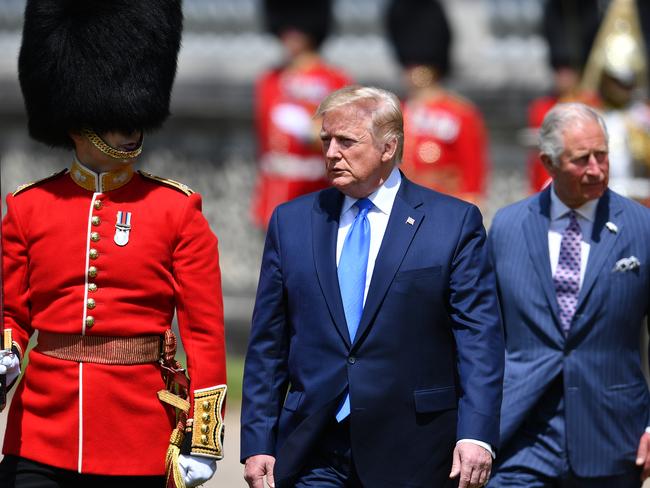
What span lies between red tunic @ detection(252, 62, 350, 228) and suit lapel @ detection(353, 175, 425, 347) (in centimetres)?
547

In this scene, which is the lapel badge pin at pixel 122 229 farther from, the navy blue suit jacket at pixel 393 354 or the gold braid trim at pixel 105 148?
the navy blue suit jacket at pixel 393 354

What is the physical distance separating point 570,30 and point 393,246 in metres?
7.04

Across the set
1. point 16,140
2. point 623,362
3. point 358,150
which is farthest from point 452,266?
point 16,140

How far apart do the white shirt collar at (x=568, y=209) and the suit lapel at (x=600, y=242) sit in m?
0.02

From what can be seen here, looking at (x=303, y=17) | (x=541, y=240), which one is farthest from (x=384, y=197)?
(x=303, y=17)

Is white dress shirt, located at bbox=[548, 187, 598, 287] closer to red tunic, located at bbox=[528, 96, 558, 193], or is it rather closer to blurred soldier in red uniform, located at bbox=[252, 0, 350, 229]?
red tunic, located at bbox=[528, 96, 558, 193]

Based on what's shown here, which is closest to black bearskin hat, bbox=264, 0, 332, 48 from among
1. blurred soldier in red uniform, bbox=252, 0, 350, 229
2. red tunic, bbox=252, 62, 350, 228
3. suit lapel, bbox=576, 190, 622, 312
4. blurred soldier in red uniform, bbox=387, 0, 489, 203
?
blurred soldier in red uniform, bbox=252, 0, 350, 229

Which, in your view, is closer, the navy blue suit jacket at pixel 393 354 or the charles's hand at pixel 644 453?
the navy blue suit jacket at pixel 393 354

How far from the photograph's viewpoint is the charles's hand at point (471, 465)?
505 cm

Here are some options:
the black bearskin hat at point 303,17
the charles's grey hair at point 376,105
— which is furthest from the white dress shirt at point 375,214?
the black bearskin hat at point 303,17

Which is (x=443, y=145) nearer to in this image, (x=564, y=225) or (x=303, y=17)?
(x=303, y=17)

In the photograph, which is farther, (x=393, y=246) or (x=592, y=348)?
(x=592, y=348)

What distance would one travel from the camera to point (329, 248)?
17.2ft

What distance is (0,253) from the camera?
203 inches
